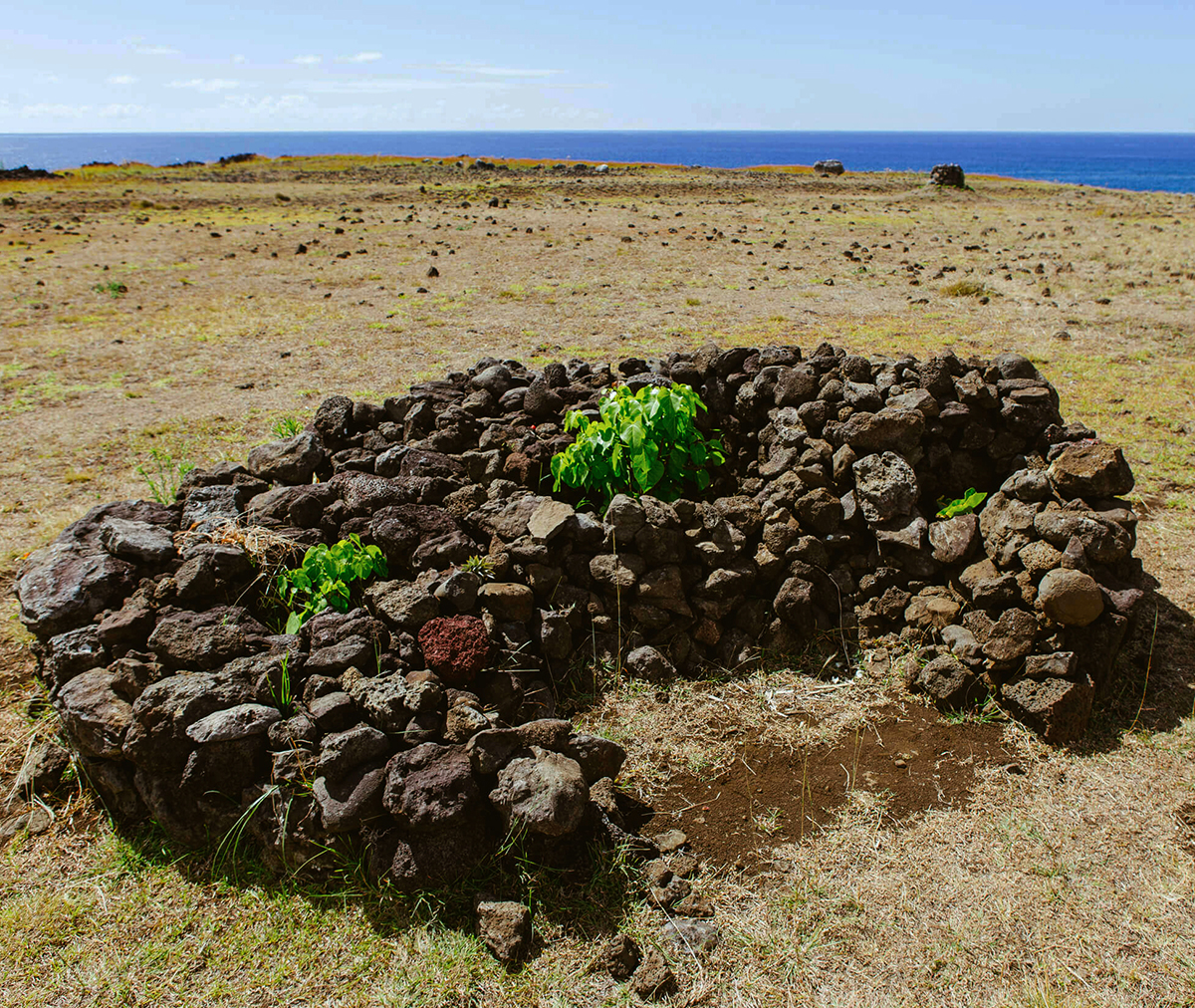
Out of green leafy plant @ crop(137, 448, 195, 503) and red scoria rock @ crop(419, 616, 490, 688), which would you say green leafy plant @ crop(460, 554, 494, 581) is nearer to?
red scoria rock @ crop(419, 616, 490, 688)

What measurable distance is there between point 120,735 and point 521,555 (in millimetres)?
2138

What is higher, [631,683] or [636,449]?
[636,449]

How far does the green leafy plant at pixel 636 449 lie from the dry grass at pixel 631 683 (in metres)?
1.37

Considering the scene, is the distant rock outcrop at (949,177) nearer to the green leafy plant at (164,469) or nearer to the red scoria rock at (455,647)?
the green leafy plant at (164,469)

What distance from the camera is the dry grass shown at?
3.00m

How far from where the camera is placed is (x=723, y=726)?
14.0 ft

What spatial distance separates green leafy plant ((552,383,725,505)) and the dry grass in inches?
53.9

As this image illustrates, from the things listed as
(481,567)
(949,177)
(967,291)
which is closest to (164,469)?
(481,567)

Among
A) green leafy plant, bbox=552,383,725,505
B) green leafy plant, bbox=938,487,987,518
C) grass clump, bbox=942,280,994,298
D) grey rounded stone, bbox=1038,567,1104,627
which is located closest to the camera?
grey rounded stone, bbox=1038,567,1104,627

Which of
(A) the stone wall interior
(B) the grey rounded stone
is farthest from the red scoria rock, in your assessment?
(B) the grey rounded stone

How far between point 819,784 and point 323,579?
278 cm

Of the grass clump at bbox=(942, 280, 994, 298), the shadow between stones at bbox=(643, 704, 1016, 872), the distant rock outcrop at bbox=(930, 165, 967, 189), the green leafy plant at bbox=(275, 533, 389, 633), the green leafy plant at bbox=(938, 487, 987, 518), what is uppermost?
the distant rock outcrop at bbox=(930, 165, 967, 189)

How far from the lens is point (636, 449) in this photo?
5.09 metres

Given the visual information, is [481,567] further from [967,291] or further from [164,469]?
[967,291]
